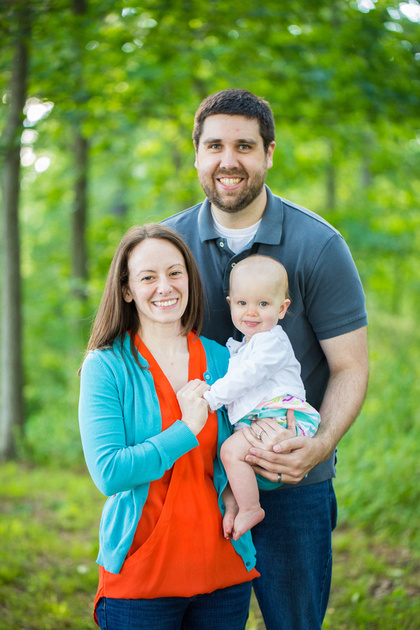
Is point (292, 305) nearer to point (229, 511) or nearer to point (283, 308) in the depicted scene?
point (283, 308)

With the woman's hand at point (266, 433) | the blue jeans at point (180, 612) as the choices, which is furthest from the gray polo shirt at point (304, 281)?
the blue jeans at point (180, 612)

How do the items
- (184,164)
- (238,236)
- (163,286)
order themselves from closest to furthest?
1. (163,286)
2. (238,236)
3. (184,164)

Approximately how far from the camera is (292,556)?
8.25ft

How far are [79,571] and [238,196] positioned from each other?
327 cm

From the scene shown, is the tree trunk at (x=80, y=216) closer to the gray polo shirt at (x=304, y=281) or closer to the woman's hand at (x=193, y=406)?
the gray polo shirt at (x=304, y=281)

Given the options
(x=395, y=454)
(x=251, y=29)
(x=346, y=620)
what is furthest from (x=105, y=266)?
(x=346, y=620)

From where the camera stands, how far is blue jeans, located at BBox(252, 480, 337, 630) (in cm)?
251

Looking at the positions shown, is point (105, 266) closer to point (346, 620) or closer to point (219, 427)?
point (346, 620)

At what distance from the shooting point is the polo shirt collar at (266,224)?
247cm

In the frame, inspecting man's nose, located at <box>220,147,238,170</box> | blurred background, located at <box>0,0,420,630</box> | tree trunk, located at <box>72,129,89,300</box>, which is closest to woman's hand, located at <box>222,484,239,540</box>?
man's nose, located at <box>220,147,238,170</box>

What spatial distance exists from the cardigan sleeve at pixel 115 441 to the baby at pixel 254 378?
24 cm

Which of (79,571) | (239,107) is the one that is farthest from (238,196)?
(79,571)

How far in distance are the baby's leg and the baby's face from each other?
1.45ft

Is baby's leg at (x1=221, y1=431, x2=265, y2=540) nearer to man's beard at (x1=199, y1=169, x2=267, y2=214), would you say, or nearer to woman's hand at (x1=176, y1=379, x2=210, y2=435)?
woman's hand at (x1=176, y1=379, x2=210, y2=435)
